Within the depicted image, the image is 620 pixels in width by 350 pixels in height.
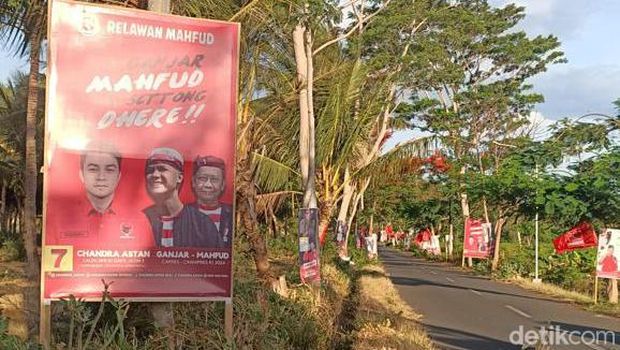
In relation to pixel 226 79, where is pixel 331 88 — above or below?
above

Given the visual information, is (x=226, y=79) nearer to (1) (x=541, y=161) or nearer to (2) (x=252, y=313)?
(2) (x=252, y=313)

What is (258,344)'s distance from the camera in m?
7.38

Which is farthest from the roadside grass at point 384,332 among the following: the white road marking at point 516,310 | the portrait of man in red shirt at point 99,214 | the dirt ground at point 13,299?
the dirt ground at point 13,299

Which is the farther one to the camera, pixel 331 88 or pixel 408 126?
pixel 408 126

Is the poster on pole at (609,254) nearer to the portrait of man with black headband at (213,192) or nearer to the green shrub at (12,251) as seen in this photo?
the portrait of man with black headband at (213,192)

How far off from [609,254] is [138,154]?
15420mm

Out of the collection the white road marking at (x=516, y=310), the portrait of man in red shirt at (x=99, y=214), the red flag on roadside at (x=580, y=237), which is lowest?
the white road marking at (x=516, y=310)

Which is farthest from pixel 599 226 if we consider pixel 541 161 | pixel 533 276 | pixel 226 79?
pixel 226 79

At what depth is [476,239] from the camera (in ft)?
117

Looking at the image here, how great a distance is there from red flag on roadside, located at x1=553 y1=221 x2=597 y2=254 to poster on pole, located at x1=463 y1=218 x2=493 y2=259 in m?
12.3

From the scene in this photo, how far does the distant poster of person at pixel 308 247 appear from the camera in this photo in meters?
13.0

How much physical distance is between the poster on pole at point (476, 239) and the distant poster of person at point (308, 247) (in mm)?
22804

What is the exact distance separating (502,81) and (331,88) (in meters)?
17.7

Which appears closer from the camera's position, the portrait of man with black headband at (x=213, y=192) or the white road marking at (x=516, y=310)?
the portrait of man with black headband at (x=213, y=192)
